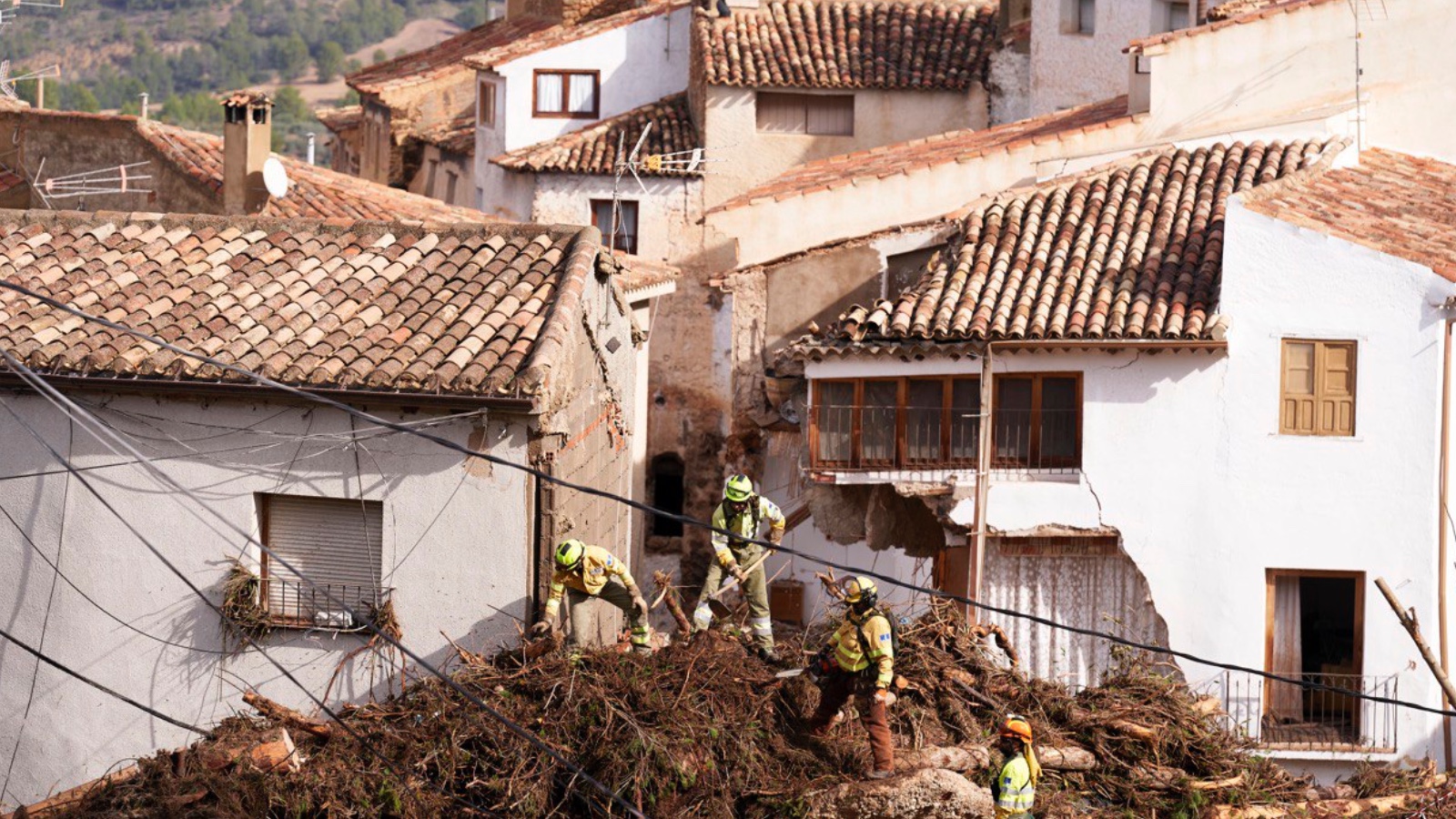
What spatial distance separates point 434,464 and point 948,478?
23.3ft

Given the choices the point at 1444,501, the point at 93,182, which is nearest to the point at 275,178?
the point at 93,182

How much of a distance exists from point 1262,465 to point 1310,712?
2.69 metres

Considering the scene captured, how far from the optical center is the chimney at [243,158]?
29.1 m

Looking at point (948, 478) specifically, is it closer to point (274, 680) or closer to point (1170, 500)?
point (1170, 500)

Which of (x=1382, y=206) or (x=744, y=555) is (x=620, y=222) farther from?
(x=744, y=555)

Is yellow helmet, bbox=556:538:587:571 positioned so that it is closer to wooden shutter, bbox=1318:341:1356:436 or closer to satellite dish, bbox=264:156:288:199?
wooden shutter, bbox=1318:341:1356:436

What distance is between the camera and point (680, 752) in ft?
57.8

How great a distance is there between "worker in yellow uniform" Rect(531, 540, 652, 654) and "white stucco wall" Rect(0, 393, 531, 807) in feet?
2.02

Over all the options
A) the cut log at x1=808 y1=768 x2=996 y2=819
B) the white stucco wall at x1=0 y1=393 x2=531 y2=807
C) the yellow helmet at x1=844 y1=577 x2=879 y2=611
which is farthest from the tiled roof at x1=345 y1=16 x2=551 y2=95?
the cut log at x1=808 y1=768 x2=996 y2=819

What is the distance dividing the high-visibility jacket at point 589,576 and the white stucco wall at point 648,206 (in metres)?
17.5

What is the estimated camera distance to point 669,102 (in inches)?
1554

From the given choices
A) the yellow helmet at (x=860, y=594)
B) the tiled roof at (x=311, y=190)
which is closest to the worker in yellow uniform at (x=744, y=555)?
the yellow helmet at (x=860, y=594)

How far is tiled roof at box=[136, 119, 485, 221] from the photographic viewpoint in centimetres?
2928

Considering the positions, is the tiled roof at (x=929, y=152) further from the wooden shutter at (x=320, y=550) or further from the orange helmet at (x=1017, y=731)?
the orange helmet at (x=1017, y=731)
